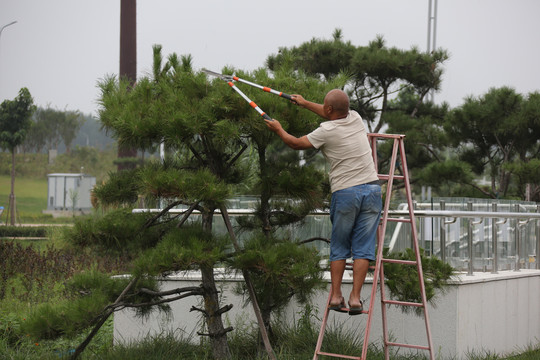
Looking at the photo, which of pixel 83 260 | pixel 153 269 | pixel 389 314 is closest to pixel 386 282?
pixel 389 314

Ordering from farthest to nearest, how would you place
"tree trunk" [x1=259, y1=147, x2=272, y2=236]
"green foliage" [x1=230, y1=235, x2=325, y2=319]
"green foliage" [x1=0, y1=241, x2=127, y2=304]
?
"green foliage" [x1=0, y1=241, x2=127, y2=304]
"tree trunk" [x1=259, y1=147, x2=272, y2=236]
"green foliage" [x1=230, y1=235, x2=325, y2=319]

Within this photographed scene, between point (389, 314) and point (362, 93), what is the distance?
40.4 ft

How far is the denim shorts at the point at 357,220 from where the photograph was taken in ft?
17.1

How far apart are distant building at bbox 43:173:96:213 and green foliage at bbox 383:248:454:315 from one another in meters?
30.9

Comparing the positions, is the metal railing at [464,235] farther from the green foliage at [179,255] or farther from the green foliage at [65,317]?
the green foliage at [65,317]

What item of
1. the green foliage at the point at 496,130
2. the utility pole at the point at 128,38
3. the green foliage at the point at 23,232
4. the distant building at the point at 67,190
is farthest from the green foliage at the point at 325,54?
the distant building at the point at 67,190

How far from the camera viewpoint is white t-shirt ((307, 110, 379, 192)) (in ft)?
17.1

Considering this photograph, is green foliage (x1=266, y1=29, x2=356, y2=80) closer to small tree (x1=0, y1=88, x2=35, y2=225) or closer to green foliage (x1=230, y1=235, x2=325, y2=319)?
small tree (x1=0, y1=88, x2=35, y2=225)

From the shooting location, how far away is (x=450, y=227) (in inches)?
296

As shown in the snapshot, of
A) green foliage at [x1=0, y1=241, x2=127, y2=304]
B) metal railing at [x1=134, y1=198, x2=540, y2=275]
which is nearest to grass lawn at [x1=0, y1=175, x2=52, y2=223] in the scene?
green foliage at [x1=0, y1=241, x2=127, y2=304]

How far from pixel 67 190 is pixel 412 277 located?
107ft

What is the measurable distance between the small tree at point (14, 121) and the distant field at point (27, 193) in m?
18.6

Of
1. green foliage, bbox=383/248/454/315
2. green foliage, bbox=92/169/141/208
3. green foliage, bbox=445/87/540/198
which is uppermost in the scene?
green foliage, bbox=445/87/540/198

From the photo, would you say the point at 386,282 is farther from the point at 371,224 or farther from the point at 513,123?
the point at 513,123
